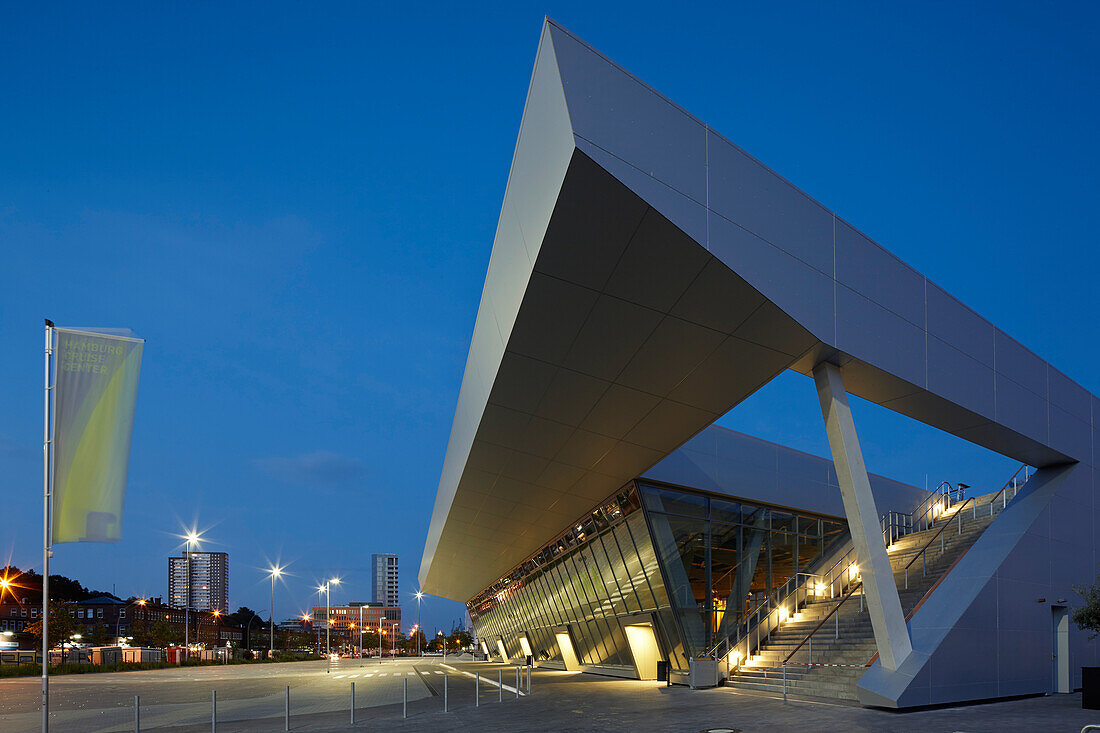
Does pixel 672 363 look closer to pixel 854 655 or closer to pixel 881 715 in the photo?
pixel 881 715

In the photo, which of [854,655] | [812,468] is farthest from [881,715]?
[812,468]

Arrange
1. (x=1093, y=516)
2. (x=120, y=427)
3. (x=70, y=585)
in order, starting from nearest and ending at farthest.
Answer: (x=120, y=427)
(x=1093, y=516)
(x=70, y=585)

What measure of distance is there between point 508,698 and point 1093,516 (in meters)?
15.7

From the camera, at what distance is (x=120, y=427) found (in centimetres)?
884

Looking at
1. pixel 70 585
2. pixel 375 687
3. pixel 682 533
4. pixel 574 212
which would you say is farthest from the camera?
pixel 70 585

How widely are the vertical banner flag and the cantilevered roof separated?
546 cm

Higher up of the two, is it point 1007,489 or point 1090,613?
point 1007,489

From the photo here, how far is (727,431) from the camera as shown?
1011 inches

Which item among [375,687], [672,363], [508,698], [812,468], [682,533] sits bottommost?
[375,687]

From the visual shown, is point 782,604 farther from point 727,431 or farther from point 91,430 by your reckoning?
point 91,430

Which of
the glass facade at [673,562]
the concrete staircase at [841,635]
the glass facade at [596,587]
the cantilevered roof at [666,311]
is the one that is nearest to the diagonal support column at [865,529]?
the cantilevered roof at [666,311]

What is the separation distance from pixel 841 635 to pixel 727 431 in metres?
8.16

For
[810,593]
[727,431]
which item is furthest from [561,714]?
[727,431]

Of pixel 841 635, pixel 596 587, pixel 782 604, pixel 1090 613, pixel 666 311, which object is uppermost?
pixel 666 311
